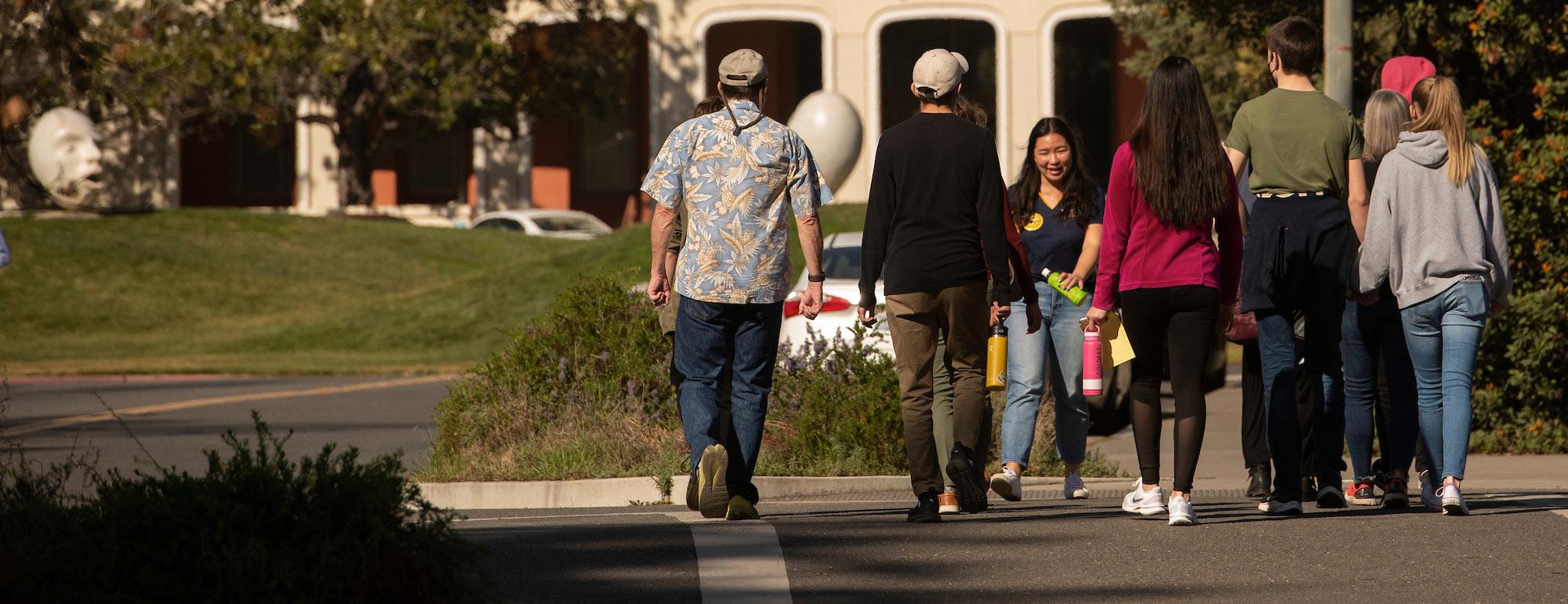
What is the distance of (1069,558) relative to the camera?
6.40 meters

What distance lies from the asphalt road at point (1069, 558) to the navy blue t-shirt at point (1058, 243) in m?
1.16

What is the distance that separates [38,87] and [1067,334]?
4.09 meters

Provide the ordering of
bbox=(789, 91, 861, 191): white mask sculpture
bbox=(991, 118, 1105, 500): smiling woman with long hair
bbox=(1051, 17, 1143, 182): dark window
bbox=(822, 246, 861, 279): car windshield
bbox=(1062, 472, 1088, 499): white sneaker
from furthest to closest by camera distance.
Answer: bbox=(1051, 17, 1143, 182): dark window < bbox=(789, 91, 861, 191): white mask sculpture < bbox=(822, 246, 861, 279): car windshield < bbox=(1062, 472, 1088, 499): white sneaker < bbox=(991, 118, 1105, 500): smiling woman with long hair

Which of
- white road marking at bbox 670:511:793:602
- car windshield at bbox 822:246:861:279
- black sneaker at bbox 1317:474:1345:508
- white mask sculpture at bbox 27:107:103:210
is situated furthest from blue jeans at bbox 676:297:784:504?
white mask sculpture at bbox 27:107:103:210

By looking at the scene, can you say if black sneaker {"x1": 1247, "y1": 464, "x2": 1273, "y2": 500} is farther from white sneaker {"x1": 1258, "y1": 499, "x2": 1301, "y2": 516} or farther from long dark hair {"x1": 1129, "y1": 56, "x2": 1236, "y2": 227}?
long dark hair {"x1": 1129, "y1": 56, "x2": 1236, "y2": 227}

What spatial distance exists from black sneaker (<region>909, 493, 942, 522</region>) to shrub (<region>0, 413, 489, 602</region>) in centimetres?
242

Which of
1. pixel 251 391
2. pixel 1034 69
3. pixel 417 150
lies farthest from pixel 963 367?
pixel 417 150

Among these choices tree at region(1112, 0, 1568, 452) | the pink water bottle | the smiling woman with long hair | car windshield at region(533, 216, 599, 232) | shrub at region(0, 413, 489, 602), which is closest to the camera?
shrub at region(0, 413, 489, 602)

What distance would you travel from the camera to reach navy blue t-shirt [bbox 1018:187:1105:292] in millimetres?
8336

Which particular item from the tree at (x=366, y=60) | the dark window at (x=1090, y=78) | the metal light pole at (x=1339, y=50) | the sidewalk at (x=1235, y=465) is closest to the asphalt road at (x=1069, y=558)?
the sidewalk at (x=1235, y=465)

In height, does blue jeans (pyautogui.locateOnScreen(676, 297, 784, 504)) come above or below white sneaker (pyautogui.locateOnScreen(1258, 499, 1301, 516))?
above

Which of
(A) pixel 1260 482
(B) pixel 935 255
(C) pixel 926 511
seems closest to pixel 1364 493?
(A) pixel 1260 482

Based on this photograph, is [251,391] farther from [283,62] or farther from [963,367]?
[283,62]

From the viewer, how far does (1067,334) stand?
8.34m
